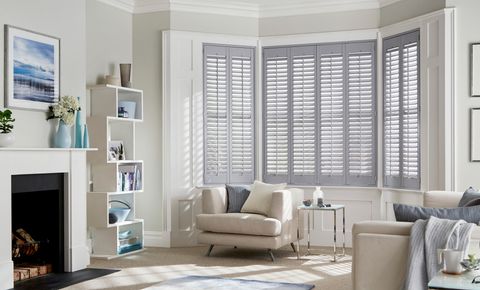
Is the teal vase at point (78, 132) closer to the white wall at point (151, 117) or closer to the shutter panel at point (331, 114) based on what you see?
the white wall at point (151, 117)

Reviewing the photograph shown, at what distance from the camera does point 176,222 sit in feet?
26.2

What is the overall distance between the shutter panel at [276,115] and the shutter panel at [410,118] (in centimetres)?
154

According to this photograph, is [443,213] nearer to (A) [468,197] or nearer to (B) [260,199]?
(A) [468,197]

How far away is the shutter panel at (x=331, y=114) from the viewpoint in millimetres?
7988

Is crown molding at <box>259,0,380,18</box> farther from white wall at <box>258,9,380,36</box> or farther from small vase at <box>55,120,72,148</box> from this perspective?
small vase at <box>55,120,72,148</box>

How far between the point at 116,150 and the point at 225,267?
2.00 metres

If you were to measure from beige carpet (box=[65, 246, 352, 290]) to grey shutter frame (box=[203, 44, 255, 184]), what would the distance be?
99 cm

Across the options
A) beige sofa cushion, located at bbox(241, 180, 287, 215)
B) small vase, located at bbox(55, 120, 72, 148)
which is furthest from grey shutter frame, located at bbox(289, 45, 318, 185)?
small vase, located at bbox(55, 120, 72, 148)

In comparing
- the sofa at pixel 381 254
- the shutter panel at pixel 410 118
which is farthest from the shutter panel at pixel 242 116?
the sofa at pixel 381 254

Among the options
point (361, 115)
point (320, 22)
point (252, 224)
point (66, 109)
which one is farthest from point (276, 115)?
point (66, 109)

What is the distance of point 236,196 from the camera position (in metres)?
7.53

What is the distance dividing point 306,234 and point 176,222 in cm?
163

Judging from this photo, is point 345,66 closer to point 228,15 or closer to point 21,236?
point 228,15

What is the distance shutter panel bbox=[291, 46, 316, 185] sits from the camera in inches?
320
